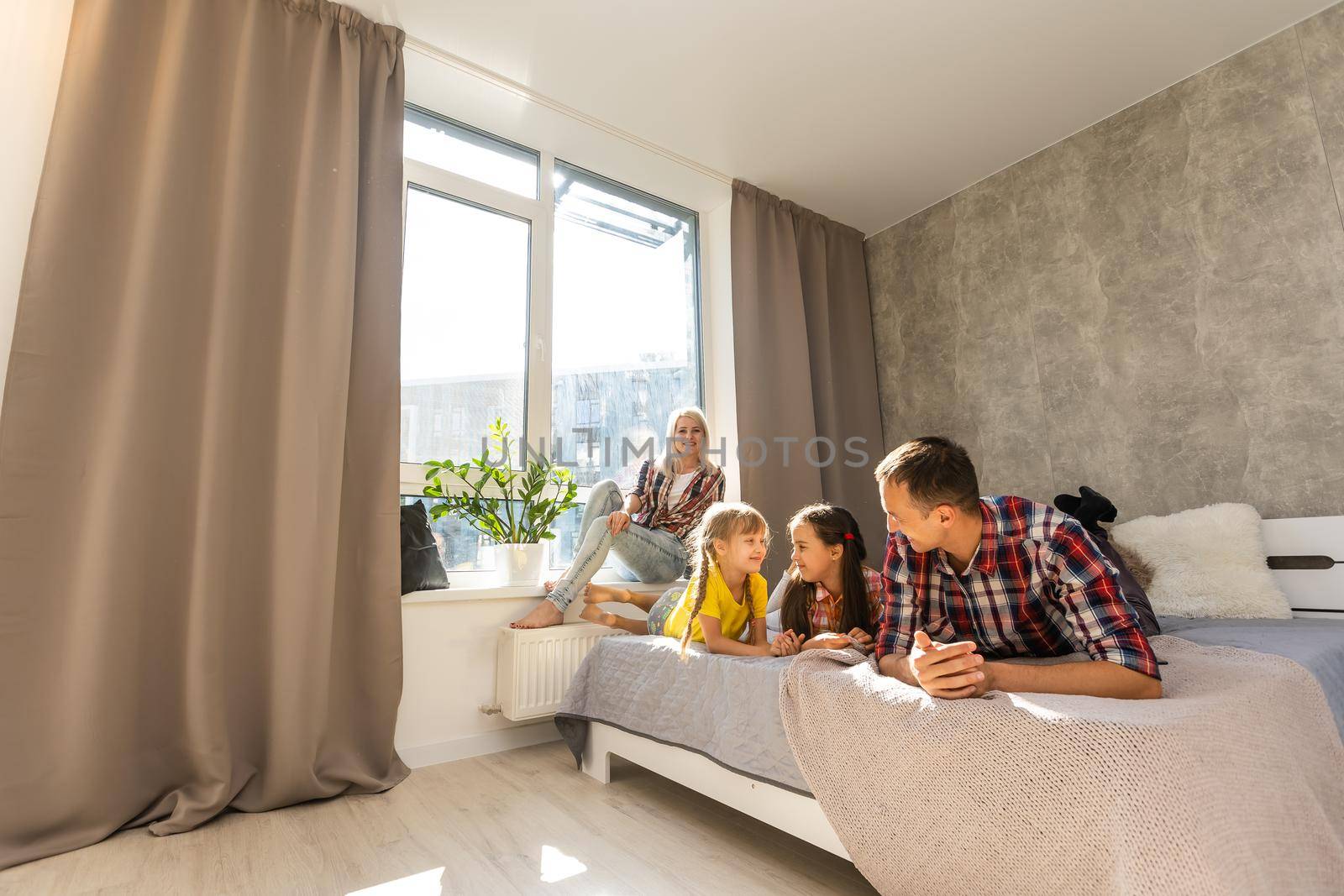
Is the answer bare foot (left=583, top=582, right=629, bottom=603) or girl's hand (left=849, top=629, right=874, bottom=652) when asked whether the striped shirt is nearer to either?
bare foot (left=583, top=582, right=629, bottom=603)

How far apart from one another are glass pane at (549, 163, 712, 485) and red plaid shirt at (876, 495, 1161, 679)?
1752 mm

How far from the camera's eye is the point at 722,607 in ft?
6.06

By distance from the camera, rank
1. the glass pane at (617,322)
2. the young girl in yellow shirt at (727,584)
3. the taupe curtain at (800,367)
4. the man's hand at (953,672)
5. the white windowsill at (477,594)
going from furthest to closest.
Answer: the taupe curtain at (800,367), the glass pane at (617,322), the white windowsill at (477,594), the young girl in yellow shirt at (727,584), the man's hand at (953,672)

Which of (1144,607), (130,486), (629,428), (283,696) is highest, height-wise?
(629,428)

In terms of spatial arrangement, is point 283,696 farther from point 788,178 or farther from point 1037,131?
point 1037,131

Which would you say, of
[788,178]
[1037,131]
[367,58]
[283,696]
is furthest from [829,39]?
[283,696]

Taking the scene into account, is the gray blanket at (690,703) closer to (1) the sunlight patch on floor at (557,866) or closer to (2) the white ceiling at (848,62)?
(1) the sunlight patch on floor at (557,866)

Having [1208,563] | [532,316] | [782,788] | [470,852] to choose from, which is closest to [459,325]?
[532,316]

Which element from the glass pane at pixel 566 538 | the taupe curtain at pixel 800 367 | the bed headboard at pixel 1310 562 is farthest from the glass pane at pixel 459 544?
the bed headboard at pixel 1310 562

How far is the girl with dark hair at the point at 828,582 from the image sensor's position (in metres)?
1.81

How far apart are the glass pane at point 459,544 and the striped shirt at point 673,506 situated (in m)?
0.59

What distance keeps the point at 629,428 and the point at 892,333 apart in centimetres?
156

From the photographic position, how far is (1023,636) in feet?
4.36

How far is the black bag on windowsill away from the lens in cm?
216
